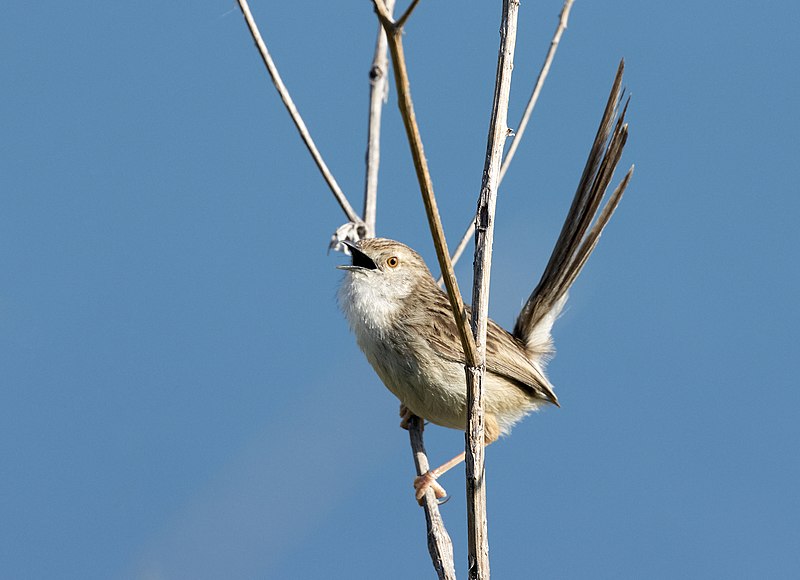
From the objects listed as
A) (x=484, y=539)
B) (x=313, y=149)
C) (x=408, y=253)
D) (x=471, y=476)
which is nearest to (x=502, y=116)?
(x=471, y=476)

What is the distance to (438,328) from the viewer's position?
429cm

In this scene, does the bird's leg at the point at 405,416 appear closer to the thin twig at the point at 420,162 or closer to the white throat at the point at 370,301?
the white throat at the point at 370,301

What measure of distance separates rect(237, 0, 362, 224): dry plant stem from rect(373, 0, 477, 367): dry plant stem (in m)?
2.11

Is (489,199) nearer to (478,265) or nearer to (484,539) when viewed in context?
(478,265)

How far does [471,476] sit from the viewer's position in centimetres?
238

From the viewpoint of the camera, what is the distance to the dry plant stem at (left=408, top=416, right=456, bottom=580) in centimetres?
298

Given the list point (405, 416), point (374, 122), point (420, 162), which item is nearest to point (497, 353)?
point (405, 416)

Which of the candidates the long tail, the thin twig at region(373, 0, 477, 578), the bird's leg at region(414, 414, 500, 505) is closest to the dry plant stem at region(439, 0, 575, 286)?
the long tail

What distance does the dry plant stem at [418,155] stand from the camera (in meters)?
1.68

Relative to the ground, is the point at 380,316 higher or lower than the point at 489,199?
higher

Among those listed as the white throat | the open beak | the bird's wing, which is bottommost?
the bird's wing

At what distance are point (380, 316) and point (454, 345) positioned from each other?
16.5 inches

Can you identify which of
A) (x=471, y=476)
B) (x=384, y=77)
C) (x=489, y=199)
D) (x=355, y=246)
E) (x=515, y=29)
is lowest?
(x=471, y=476)

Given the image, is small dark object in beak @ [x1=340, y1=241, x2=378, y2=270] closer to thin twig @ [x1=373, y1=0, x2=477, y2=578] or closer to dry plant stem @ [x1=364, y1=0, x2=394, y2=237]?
dry plant stem @ [x1=364, y1=0, x2=394, y2=237]
